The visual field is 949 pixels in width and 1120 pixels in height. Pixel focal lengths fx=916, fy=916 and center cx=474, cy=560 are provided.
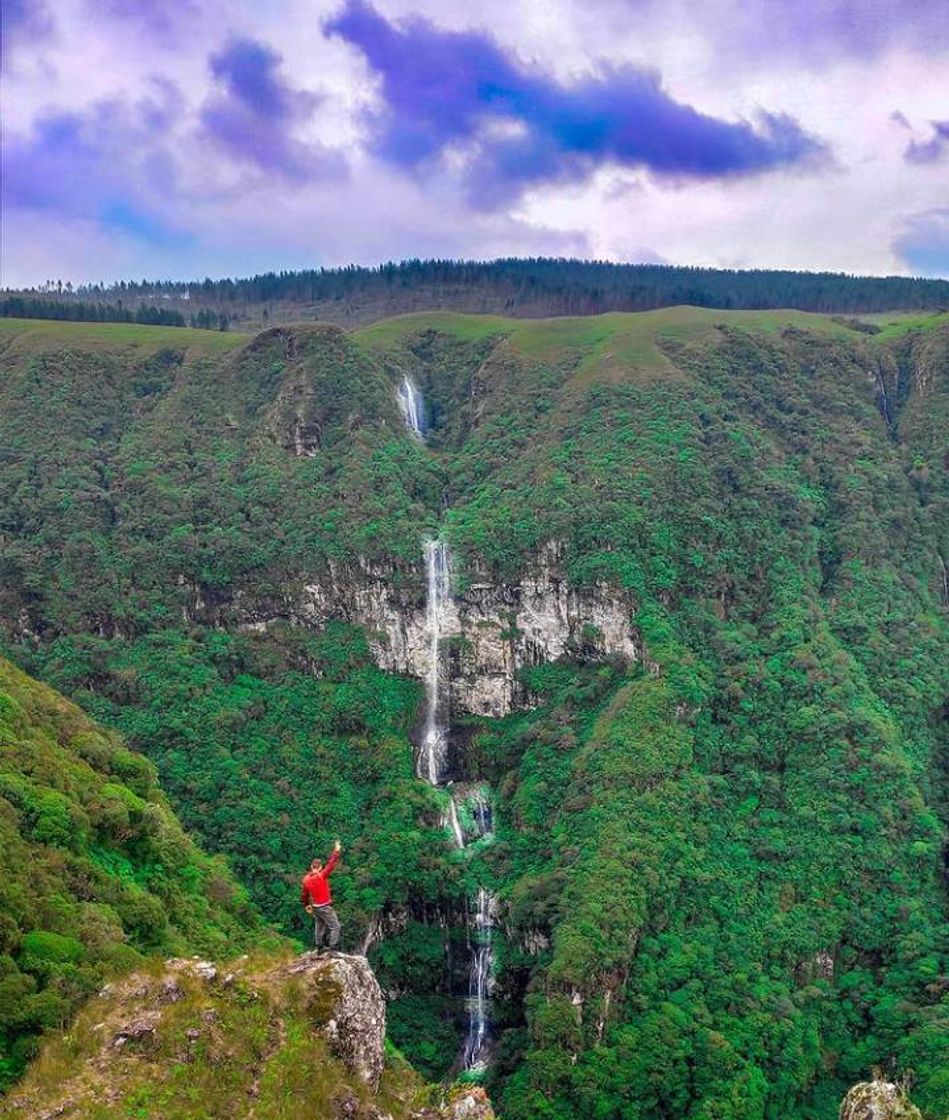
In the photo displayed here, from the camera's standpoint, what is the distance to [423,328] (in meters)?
123

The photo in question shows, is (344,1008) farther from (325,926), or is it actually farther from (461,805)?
(461,805)

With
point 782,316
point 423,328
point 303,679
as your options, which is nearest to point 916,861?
point 303,679

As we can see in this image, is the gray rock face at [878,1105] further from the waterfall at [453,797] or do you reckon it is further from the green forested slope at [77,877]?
the waterfall at [453,797]

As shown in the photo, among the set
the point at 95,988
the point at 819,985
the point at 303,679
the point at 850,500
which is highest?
the point at 850,500

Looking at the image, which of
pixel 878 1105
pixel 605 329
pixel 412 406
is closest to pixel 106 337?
pixel 412 406

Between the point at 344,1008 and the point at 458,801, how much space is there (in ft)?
162

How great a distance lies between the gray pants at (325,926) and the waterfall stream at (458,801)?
37679 mm

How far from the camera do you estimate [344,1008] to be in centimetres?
2231

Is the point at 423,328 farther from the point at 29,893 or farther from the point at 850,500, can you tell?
the point at 29,893

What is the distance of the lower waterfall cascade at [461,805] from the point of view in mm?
59062

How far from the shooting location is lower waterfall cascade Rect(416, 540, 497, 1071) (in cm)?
5906

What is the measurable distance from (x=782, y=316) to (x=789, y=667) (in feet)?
214

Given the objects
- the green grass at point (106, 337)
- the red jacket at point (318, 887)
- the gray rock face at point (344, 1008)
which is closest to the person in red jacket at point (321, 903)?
the red jacket at point (318, 887)

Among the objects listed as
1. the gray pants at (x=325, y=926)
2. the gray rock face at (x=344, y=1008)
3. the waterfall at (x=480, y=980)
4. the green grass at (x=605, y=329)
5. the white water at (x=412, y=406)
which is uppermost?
the green grass at (x=605, y=329)
